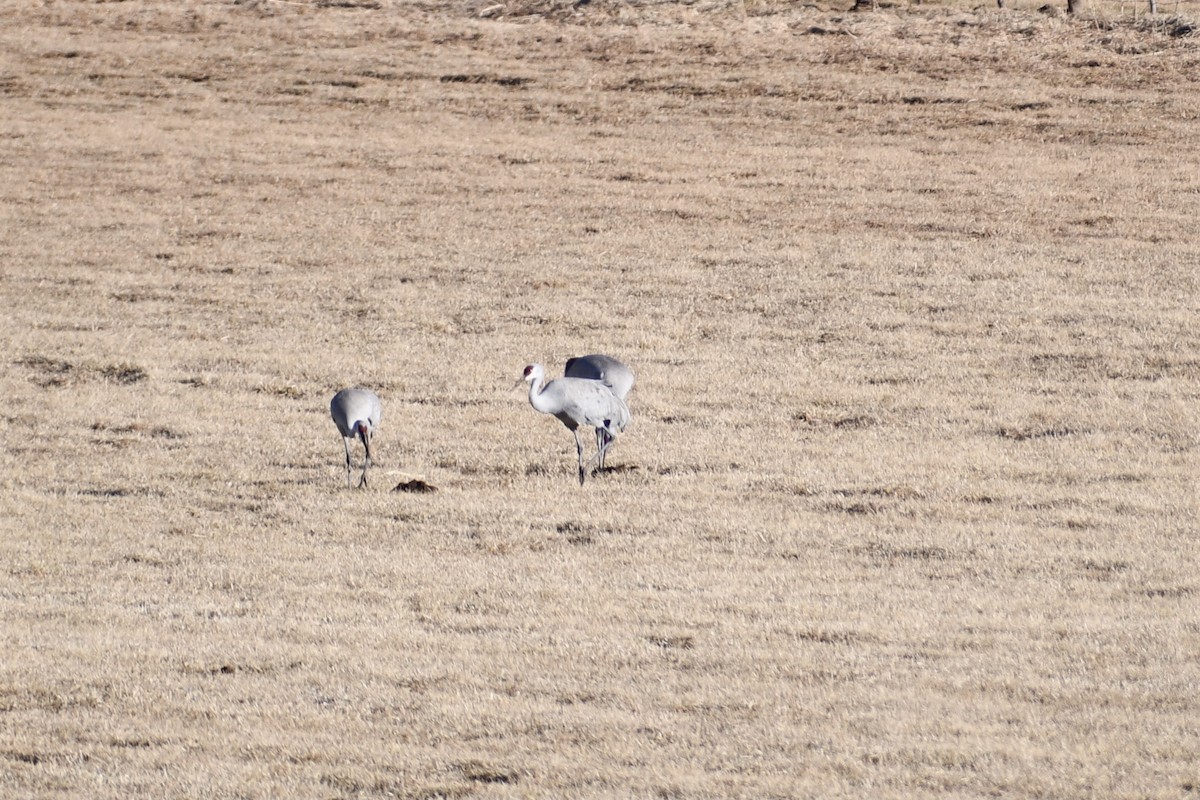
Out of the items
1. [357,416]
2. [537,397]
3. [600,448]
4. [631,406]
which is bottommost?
[631,406]

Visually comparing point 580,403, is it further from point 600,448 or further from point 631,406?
point 631,406

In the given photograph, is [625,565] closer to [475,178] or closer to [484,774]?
[484,774]

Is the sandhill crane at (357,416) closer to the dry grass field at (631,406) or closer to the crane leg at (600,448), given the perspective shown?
the dry grass field at (631,406)

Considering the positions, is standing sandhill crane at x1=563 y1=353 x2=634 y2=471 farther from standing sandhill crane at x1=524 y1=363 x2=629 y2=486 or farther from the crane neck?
the crane neck

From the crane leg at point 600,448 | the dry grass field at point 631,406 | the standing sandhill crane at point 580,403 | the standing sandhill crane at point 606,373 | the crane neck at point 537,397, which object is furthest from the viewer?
the standing sandhill crane at point 606,373

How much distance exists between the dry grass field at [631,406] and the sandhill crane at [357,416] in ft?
1.14

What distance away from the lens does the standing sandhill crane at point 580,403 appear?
12312 millimetres

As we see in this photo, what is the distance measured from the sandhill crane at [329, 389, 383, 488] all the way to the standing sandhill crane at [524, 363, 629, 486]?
3.75 feet

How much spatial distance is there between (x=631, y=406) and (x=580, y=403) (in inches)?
87.3

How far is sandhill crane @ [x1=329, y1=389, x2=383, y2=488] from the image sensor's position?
40.1ft

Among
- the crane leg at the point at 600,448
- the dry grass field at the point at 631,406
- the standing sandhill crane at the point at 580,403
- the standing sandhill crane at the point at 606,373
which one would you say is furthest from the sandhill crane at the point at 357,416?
the standing sandhill crane at the point at 606,373

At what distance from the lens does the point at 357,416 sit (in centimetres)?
1223

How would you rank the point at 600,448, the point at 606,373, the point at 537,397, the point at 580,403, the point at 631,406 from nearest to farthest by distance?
the point at 537,397 → the point at 580,403 → the point at 600,448 → the point at 606,373 → the point at 631,406

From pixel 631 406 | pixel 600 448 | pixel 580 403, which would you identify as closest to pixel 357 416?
pixel 580 403
